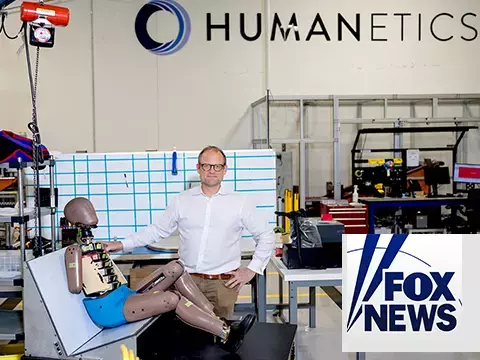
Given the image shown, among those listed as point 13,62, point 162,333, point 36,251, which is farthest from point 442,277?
point 13,62

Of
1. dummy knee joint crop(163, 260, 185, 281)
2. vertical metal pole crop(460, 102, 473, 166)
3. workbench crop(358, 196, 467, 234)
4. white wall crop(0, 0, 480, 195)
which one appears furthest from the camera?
vertical metal pole crop(460, 102, 473, 166)

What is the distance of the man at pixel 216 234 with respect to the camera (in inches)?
97.8

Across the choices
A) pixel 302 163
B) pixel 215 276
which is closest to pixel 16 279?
pixel 215 276

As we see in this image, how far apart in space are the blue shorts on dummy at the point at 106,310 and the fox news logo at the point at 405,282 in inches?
40.1

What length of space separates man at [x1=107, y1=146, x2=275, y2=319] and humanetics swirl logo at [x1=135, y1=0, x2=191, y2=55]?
5452mm

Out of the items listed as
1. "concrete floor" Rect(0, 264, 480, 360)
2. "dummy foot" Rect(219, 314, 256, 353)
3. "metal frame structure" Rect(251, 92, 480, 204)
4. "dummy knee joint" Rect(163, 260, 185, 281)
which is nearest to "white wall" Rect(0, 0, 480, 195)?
"metal frame structure" Rect(251, 92, 480, 204)

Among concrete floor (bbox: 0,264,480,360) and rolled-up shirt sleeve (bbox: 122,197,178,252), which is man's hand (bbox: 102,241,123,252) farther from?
concrete floor (bbox: 0,264,480,360)

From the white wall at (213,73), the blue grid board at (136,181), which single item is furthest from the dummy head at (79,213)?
the white wall at (213,73)

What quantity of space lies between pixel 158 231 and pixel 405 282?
1296 millimetres

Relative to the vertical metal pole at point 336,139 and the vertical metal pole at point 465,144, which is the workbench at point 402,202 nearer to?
the vertical metal pole at point 336,139

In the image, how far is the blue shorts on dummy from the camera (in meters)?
2.11

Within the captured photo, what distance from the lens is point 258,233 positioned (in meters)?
2.54

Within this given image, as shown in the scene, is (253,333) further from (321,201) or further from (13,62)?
(13,62)

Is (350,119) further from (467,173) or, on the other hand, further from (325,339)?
(325,339)
